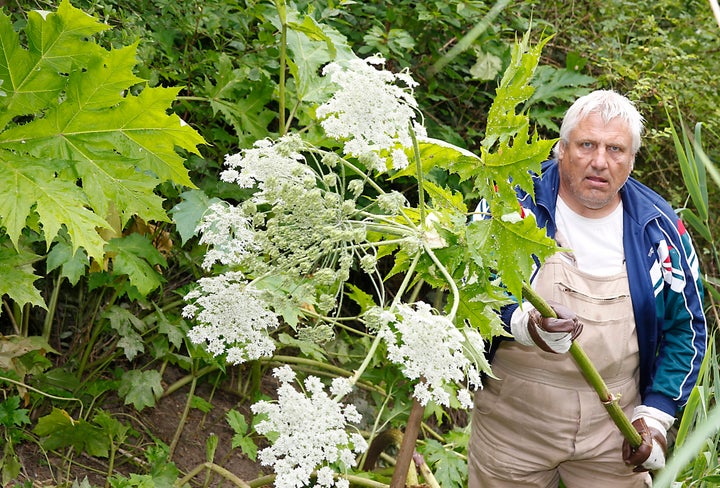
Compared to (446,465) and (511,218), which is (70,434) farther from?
(511,218)

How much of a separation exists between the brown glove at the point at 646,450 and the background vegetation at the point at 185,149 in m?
0.25

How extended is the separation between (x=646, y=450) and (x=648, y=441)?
5 cm

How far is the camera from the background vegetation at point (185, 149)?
3111mm

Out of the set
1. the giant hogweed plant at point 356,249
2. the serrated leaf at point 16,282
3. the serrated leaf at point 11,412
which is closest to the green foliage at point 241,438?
the serrated leaf at point 11,412

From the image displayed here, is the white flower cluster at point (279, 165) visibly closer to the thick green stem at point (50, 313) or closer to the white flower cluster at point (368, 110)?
the white flower cluster at point (368, 110)

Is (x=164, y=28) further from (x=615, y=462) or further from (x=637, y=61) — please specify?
(x=637, y=61)

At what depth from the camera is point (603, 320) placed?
276 centimetres

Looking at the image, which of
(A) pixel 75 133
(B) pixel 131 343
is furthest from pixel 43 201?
(B) pixel 131 343

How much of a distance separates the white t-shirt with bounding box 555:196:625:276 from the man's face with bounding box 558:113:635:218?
1.2 inches

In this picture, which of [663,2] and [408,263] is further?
[663,2]

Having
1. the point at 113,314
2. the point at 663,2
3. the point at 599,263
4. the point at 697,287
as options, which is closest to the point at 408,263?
the point at 599,263

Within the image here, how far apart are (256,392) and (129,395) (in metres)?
0.59

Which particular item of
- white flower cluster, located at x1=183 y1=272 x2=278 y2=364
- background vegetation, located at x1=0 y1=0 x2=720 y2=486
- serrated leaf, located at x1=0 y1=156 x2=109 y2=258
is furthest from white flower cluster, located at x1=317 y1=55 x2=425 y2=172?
background vegetation, located at x1=0 y1=0 x2=720 y2=486

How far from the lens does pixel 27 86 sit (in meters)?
1.82
